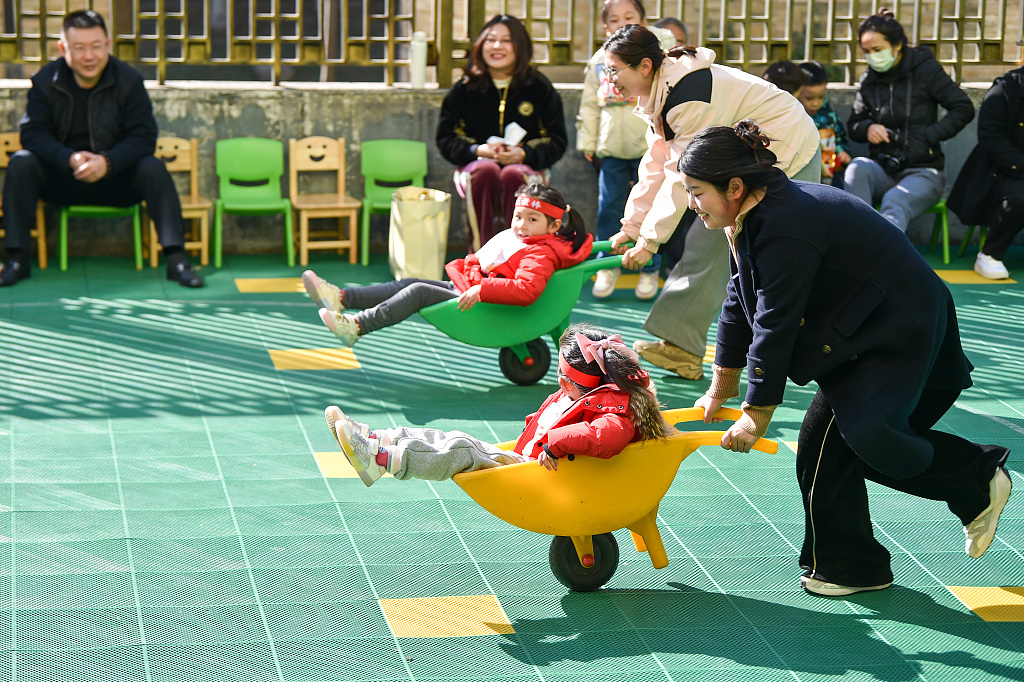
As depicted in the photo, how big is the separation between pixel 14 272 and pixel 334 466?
149 inches

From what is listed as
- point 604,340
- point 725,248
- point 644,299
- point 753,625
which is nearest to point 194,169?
point 644,299

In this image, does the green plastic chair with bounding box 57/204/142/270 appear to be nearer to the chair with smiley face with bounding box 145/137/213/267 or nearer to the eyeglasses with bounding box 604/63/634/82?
the chair with smiley face with bounding box 145/137/213/267

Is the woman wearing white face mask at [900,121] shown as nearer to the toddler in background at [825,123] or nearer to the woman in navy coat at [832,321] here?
the toddler in background at [825,123]

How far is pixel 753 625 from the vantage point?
12.0ft

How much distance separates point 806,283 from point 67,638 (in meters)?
2.22

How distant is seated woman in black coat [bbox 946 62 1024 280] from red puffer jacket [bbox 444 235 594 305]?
396cm

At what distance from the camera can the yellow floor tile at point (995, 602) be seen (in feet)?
Answer: 12.2

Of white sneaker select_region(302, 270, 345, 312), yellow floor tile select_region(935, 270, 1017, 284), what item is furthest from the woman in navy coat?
yellow floor tile select_region(935, 270, 1017, 284)

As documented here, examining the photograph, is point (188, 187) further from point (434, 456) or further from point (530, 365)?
point (434, 456)

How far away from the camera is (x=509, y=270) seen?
5.72 metres

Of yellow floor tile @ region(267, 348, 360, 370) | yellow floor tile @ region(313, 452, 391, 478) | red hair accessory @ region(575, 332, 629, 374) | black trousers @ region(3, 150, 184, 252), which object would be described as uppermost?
black trousers @ region(3, 150, 184, 252)

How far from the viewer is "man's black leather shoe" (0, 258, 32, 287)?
25.3 ft

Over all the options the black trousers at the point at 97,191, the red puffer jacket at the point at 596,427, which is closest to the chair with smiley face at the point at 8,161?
the black trousers at the point at 97,191

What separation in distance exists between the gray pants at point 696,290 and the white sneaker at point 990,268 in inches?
121
